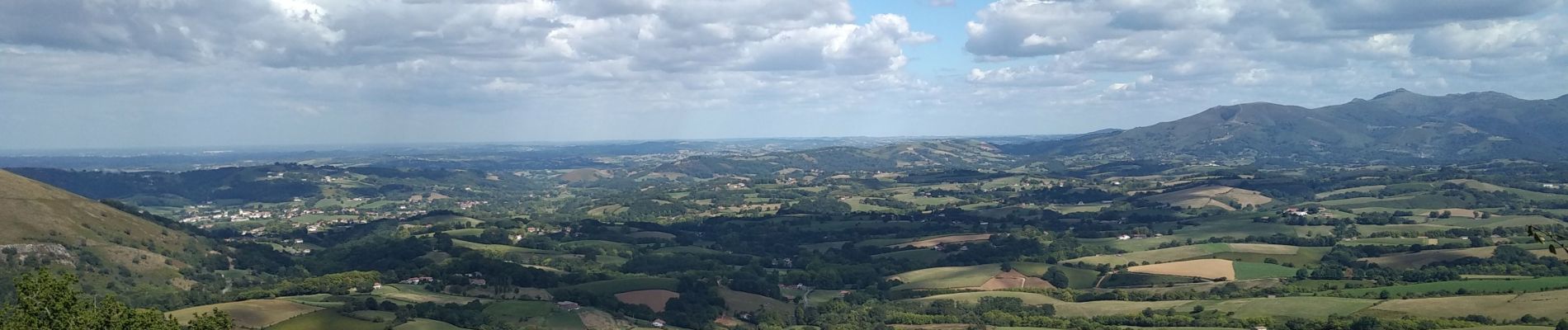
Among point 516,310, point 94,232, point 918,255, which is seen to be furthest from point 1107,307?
point 94,232

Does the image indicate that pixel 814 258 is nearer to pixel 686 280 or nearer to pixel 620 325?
pixel 686 280


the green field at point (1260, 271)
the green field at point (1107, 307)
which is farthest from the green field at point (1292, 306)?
the green field at point (1260, 271)

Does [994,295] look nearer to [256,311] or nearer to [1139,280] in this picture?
[1139,280]

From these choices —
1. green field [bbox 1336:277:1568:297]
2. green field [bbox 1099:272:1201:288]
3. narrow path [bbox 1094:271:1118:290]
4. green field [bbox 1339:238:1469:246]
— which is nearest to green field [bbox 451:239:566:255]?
narrow path [bbox 1094:271:1118:290]

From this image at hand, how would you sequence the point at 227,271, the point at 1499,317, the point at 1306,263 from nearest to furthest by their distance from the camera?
the point at 1499,317, the point at 1306,263, the point at 227,271

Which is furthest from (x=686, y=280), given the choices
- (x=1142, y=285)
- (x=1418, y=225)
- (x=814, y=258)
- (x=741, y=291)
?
(x=1418, y=225)

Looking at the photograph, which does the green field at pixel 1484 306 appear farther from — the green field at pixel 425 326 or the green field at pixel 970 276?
the green field at pixel 425 326

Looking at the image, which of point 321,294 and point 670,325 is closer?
point 670,325

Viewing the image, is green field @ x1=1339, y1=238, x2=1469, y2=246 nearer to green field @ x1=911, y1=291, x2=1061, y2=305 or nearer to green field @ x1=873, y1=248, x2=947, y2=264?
green field @ x1=873, y1=248, x2=947, y2=264
